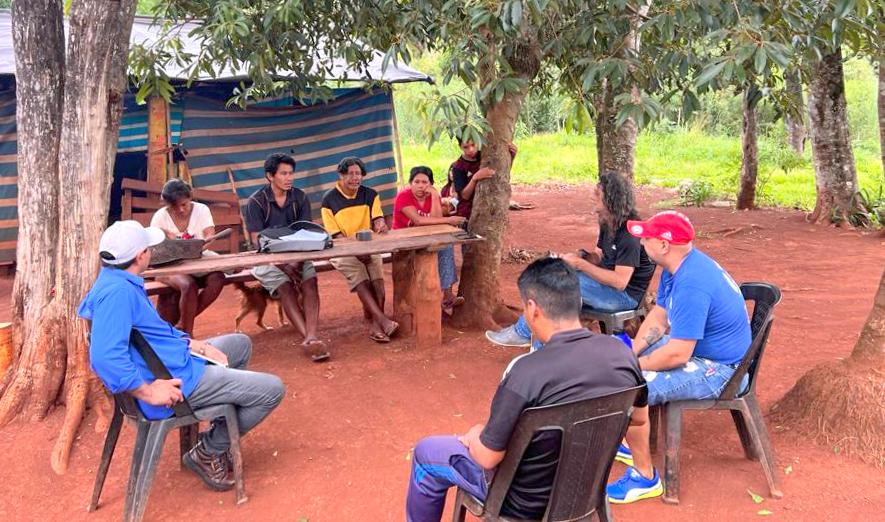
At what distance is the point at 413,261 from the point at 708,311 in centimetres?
252

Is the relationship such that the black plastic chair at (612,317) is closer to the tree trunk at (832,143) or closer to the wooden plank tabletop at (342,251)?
the wooden plank tabletop at (342,251)

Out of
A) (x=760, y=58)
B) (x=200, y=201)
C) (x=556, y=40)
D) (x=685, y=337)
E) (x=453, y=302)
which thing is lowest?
(x=453, y=302)

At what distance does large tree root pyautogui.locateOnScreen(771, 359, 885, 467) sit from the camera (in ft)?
10.9

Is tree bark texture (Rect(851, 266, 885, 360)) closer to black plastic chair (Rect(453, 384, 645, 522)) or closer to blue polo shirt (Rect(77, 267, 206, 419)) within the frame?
black plastic chair (Rect(453, 384, 645, 522))

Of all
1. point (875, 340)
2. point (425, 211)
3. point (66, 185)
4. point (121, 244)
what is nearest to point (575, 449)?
point (121, 244)

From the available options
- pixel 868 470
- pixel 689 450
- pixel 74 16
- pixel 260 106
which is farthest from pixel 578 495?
pixel 260 106

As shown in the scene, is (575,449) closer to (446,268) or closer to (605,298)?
(605,298)

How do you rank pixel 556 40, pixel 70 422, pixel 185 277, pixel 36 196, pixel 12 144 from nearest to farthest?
1. pixel 70 422
2. pixel 36 196
3. pixel 556 40
4. pixel 185 277
5. pixel 12 144

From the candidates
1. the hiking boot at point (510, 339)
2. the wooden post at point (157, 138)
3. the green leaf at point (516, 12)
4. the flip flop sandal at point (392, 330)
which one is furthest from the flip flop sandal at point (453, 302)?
the wooden post at point (157, 138)

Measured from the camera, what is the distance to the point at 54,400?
4066 millimetres

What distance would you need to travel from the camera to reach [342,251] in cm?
463

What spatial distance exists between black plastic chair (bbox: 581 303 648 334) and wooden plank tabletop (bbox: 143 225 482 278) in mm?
1048

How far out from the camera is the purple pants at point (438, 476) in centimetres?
242

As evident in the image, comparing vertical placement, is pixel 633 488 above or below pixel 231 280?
below
